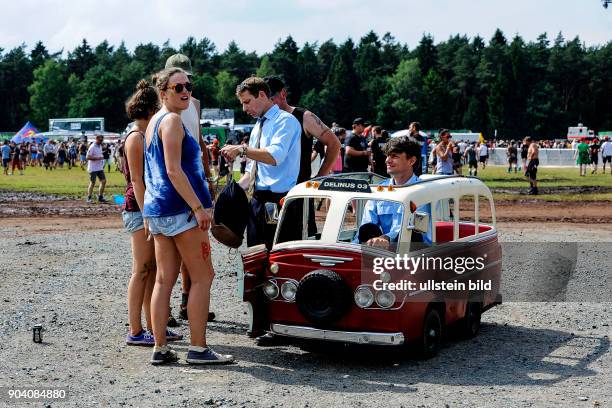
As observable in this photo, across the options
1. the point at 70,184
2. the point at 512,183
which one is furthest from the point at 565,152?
the point at 70,184

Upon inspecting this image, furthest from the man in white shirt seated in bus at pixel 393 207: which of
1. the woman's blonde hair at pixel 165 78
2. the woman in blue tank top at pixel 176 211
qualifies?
the woman's blonde hair at pixel 165 78

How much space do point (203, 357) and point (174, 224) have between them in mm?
1068

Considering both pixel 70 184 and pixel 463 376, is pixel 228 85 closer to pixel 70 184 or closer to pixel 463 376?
pixel 70 184

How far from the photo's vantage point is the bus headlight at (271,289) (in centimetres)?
705

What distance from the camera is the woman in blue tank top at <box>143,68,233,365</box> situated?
21.1 ft

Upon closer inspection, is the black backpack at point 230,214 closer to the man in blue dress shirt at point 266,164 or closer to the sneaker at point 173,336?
the man in blue dress shirt at point 266,164

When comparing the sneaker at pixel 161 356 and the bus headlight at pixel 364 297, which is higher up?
the bus headlight at pixel 364 297

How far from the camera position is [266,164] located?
726cm

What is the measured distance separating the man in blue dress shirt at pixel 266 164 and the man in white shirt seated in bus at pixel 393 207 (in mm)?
733

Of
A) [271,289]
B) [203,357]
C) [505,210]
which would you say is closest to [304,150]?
[271,289]

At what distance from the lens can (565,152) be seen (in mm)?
53094

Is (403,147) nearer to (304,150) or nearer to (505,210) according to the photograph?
(304,150)

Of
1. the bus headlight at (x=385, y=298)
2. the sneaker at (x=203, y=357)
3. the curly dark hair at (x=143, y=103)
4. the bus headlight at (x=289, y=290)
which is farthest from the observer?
the curly dark hair at (x=143, y=103)

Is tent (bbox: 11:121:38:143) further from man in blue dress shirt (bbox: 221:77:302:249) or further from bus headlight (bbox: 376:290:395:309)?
bus headlight (bbox: 376:290:395:309)
